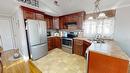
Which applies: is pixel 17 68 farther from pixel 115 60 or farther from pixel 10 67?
pixel 115 60

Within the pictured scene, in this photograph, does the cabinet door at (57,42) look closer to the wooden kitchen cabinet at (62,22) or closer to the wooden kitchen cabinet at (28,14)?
the wooden kitchen cabinet at (62,22)

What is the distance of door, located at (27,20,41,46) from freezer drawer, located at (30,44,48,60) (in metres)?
0.21

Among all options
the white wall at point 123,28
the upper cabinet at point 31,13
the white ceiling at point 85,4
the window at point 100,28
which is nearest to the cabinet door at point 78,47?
the window at point 100,28

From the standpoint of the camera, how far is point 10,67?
1349 millimetres

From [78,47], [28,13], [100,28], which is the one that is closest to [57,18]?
[28,13]

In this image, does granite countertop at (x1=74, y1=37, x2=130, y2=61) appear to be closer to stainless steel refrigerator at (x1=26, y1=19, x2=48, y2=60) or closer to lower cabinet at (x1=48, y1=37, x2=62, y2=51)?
stainless steel refrigerator at (x1=26, y1=19, x2=48, y2=60)

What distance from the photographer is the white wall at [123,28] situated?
2551 mm

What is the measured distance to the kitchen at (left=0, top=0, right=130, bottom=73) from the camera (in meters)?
1.56

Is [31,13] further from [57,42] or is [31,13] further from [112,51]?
[112,51]

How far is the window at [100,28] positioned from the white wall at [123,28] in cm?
20

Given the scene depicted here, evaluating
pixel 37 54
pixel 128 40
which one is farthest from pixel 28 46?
pixel 128 40

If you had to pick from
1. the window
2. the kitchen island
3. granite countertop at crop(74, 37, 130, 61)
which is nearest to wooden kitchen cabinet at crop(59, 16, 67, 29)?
the window

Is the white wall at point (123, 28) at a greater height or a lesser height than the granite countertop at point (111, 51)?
greater

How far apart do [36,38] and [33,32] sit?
0.29m
